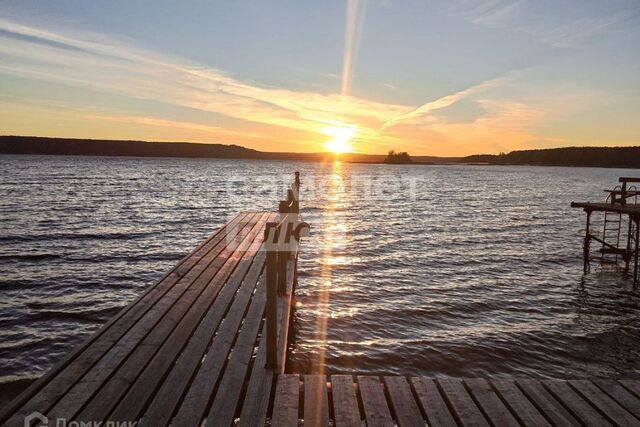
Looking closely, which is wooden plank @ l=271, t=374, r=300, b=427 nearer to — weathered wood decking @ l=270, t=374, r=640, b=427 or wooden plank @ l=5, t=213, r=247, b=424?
weathered wood decking @ l=270, t=374, r=640, b=427

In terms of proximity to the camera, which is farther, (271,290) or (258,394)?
(271,290)

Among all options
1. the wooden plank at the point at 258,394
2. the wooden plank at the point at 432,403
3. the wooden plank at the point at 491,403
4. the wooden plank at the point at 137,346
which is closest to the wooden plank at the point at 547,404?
the wooden plank at the point at 491,403

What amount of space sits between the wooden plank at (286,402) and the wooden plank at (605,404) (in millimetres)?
3493

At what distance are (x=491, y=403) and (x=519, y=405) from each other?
1.04 feet

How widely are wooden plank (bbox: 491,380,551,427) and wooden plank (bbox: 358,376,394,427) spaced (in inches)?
56.7

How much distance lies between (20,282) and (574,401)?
616 inches

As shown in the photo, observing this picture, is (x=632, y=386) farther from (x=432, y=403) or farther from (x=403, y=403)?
(x=403, y=403)

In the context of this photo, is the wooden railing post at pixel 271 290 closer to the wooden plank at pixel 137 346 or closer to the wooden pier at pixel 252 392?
the wooden pier at pixel 252 392

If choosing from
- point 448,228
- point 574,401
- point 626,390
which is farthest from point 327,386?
point 448,228

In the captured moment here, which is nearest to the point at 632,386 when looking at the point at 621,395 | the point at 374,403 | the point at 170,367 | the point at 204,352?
the point at 621,395

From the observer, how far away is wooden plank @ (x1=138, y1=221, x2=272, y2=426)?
4.65m

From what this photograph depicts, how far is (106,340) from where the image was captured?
20.8 feet

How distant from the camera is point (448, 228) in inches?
1138

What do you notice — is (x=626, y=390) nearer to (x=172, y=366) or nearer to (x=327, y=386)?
Result: (x=327, y=386)
